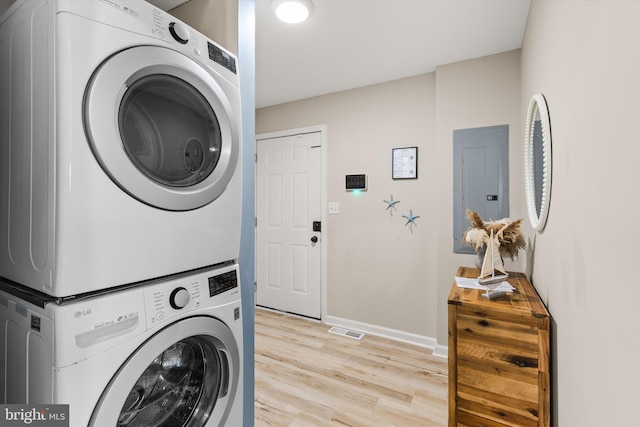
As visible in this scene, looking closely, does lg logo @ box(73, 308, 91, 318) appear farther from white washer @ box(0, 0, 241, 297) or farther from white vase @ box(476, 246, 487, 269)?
white vase @ box(476, 246, 487, 269)

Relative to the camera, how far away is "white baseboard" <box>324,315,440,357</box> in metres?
2.79

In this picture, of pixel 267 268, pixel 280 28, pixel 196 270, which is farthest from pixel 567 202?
pixel 267 268

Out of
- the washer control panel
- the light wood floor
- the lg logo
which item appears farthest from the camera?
the light wood floor

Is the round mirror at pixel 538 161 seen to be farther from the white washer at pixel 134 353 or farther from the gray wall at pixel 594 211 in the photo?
the white washer at pixel 134 353

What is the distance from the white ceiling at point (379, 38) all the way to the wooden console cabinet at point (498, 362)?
5.49ft

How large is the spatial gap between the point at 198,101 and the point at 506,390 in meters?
1.63

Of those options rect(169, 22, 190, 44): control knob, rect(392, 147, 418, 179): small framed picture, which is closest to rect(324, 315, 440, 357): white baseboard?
rect(392, 147, 418, 179): small framed picture

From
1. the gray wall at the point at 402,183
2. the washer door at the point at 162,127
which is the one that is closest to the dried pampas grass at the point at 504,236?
the gray wall at the point at 402,183

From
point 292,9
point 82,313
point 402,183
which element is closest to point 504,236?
point 402,183

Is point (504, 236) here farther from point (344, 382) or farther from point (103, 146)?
point (103, 146)

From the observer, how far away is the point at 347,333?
307cm

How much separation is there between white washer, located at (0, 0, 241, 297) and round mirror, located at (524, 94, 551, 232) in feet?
4.49

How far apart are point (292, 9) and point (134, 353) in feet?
6.14

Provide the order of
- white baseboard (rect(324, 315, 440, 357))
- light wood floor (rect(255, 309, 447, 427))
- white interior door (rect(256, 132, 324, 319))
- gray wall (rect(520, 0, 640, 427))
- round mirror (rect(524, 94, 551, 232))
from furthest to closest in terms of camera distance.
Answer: white interior door (rect(256, 132, 324, 319))
white baseboard (rect(324, 315, 440, 357))
light wood floor (rect(255, 309, 447, 427))
round mirror (rect(524, 94, 551, 232))
gray wall (rect(520, 0, 640, 427))
